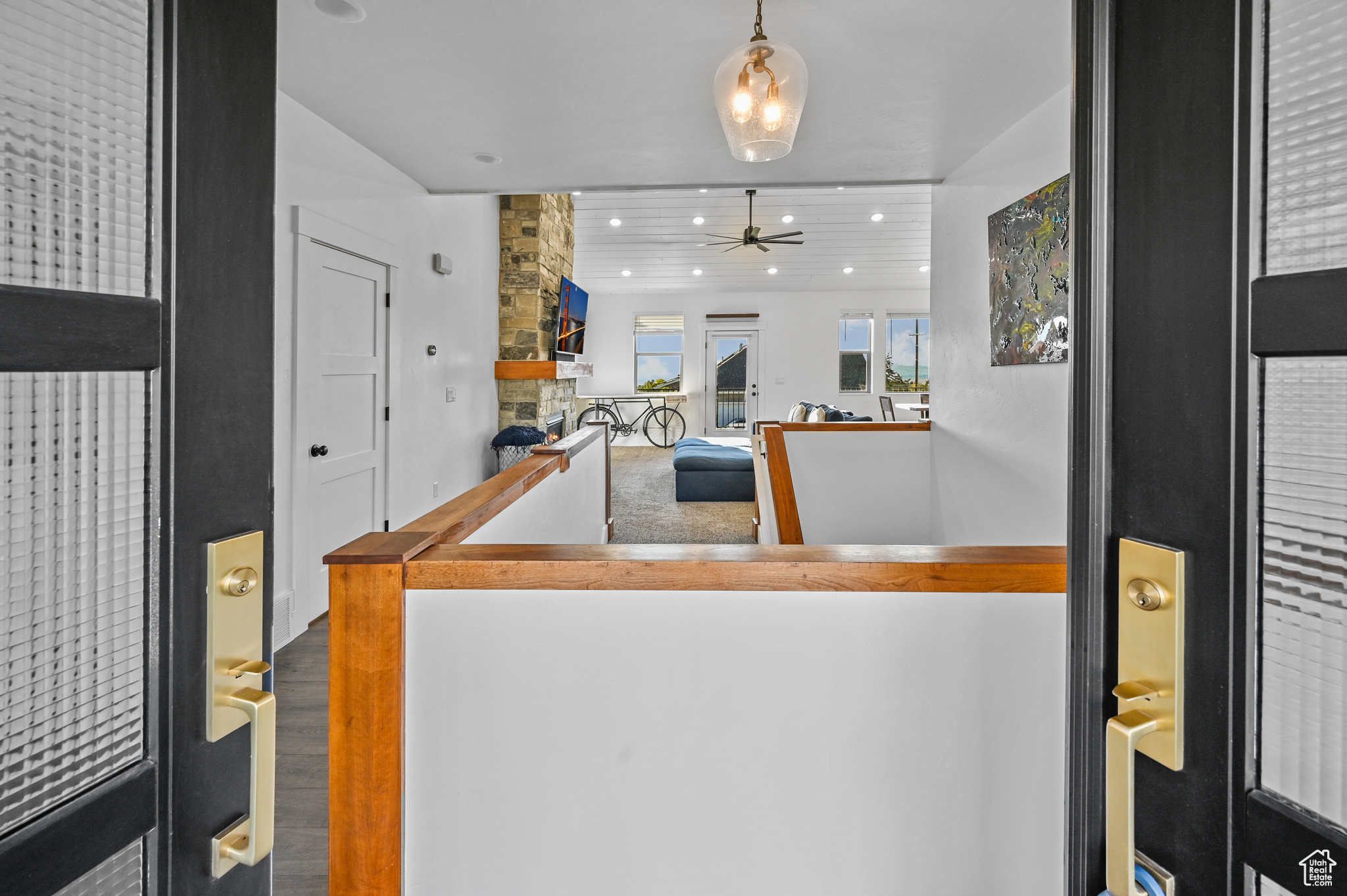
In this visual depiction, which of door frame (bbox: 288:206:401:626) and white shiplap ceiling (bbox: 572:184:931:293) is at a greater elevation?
white shiplap ceiling (bbox: 572:184:931:293)

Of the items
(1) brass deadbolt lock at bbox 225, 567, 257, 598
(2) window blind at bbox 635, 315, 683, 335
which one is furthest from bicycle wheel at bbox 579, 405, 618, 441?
(1) brass deadbolt lock at bbox 225, 567, 257, 598

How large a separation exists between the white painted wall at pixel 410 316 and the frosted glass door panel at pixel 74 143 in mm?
1681

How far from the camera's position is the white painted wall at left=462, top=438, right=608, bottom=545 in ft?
6.56

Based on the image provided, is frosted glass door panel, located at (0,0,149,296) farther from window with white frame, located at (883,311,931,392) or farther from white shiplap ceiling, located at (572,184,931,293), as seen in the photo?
window with white frame, located at (883,311,931,392)

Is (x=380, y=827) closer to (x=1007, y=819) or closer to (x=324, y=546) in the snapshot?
(x=1007, y=819)

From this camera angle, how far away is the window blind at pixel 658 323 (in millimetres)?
11047

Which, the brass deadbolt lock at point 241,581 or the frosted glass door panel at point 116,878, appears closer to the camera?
the frosted glass door panel at point 116,878

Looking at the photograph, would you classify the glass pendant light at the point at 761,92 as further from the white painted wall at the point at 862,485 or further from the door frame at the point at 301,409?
the white painted wall at the point at 862,485

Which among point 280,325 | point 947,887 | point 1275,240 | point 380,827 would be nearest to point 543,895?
point 380,827

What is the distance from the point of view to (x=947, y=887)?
1.22 m

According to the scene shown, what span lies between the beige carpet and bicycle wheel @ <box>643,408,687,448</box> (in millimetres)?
3295

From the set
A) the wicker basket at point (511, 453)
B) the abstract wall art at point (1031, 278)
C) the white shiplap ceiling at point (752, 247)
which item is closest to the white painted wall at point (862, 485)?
the abstract wall art at point (1031, 278)

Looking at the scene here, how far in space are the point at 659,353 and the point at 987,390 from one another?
8094mm

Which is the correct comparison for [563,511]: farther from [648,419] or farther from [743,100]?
[648,419]
